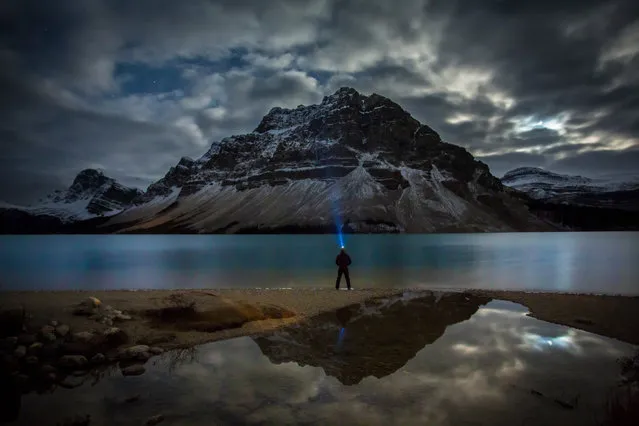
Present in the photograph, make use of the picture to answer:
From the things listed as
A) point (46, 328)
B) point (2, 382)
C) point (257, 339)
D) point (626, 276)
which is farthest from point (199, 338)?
point (626, 276)

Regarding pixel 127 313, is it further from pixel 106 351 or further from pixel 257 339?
pixel 257 339

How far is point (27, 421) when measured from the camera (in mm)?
9727

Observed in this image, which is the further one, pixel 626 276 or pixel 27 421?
pixel 626 276

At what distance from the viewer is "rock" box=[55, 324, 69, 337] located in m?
15.4

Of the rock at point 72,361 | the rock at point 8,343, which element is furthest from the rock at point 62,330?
the rock at point 72,361

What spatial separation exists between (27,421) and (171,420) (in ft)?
10.7

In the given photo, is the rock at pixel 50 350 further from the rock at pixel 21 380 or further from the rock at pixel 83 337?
the rock at pixel 21 380

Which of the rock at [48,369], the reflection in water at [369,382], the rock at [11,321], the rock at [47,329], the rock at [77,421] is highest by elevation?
the rock at [11,321]

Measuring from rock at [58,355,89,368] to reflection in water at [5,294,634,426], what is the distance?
1685mm

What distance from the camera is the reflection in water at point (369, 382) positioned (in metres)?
10.1

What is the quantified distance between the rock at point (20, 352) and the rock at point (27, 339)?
0.66m

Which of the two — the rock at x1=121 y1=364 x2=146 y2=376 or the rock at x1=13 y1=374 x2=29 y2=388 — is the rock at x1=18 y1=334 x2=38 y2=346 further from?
the rock at x1=121 y1=364 x2=146 y2=376

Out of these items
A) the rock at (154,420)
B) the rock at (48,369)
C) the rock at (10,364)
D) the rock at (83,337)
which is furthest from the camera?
the rock at (83,337)

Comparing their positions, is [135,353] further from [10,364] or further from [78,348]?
[10,364]
